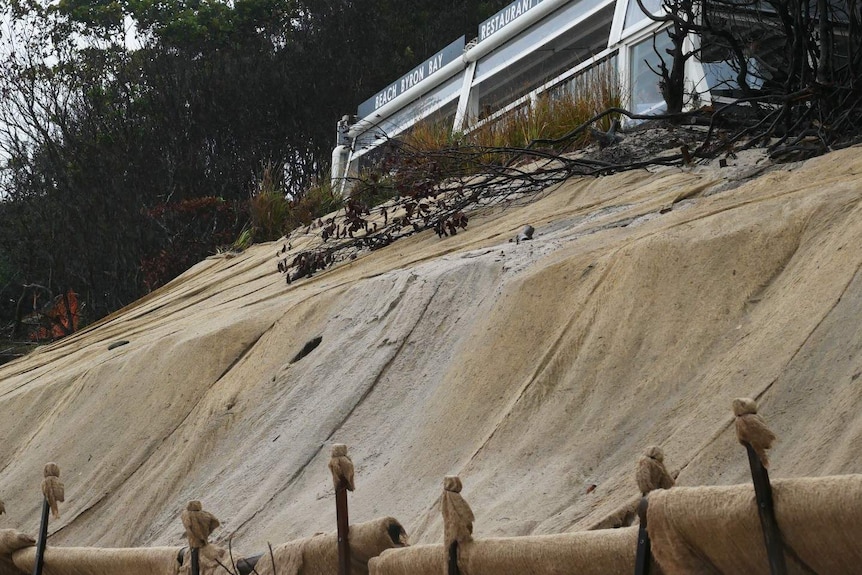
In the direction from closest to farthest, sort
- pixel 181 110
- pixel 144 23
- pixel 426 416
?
pixel 426 416 < pixel 181 110 < pixel 144 23

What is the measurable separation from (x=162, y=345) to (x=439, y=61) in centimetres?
690

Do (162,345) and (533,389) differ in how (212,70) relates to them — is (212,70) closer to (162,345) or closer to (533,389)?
(162,345)

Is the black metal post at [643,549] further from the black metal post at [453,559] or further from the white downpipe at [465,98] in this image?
the white downpipe at [465,98]

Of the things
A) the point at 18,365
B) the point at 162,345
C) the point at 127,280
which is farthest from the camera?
the point at 127,280

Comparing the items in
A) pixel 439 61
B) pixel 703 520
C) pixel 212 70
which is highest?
pixel 212 70

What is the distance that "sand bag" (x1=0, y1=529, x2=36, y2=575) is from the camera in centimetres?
573

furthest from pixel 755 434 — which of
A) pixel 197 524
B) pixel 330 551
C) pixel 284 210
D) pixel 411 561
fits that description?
pixel 284 210

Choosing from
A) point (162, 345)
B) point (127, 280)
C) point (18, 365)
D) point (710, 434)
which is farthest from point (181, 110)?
point (710, 434)

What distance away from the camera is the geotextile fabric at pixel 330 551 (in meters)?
4.20

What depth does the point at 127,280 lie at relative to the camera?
701 inches

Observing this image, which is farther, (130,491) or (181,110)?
(181,110)

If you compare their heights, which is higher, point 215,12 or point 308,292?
point 215,12

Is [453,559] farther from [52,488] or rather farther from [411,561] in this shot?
[52,488]

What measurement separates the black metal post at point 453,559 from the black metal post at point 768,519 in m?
1.04
